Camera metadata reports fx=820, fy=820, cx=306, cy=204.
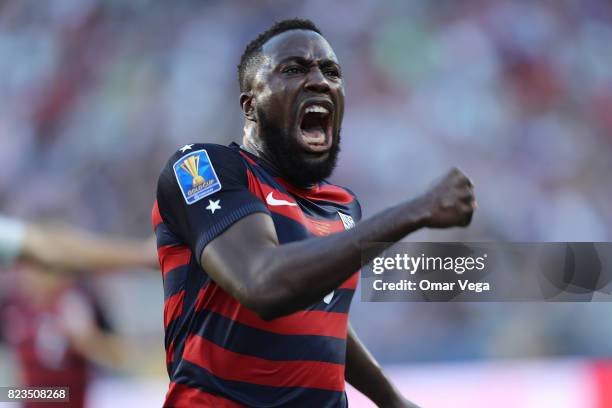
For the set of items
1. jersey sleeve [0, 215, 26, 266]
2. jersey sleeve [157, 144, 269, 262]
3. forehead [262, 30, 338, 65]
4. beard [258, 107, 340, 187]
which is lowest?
jersey sleeve [157, 144, 269, 262]

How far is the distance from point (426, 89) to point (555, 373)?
254 cm

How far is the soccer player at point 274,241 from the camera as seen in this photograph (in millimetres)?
1925

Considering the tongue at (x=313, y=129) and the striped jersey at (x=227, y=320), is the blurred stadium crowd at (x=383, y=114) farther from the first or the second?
the striped jersey at (x=227, y=320)

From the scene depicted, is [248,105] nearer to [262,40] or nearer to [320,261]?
[262,40]

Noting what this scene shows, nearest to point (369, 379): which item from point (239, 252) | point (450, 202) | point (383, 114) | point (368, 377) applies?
point (368, 377)

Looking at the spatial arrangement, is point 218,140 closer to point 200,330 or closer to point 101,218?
point 101,218

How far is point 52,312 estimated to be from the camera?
19.7ft

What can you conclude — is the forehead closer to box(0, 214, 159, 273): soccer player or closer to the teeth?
the teeth

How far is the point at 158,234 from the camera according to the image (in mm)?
2451

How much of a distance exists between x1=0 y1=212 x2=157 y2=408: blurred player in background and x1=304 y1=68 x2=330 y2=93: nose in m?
3.39

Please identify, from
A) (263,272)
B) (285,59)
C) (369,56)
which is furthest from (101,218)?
(263,272)

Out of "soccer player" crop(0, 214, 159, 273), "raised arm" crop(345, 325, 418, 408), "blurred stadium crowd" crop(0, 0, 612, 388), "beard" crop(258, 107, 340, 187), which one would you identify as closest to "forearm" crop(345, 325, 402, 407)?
"raised arm" crop(345, 325, 418, 408)

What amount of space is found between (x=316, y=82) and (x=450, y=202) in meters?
0.90

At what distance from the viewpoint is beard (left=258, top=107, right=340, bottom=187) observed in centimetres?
262
